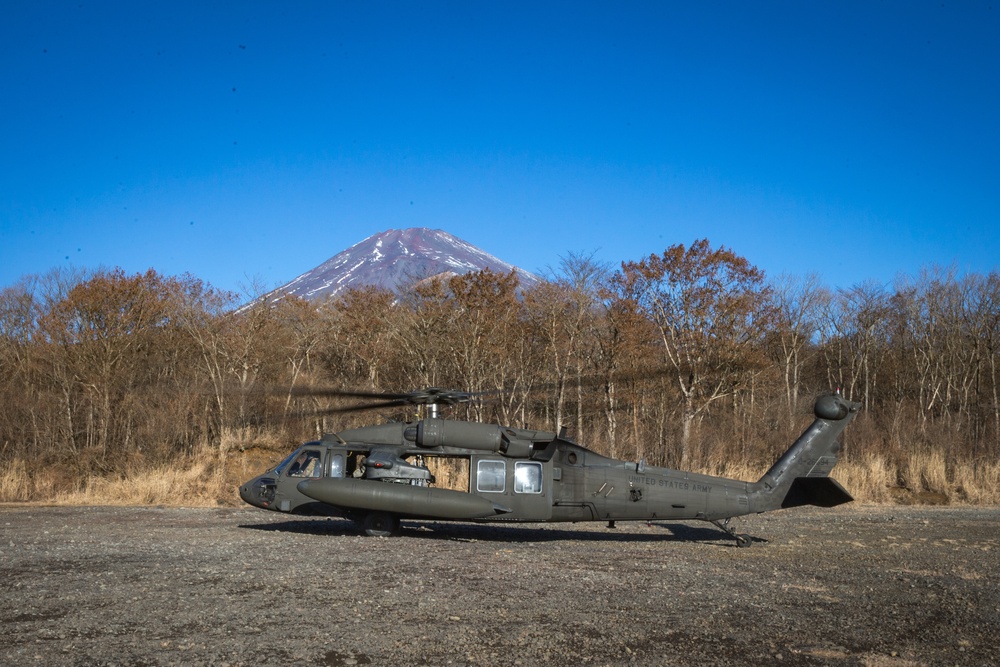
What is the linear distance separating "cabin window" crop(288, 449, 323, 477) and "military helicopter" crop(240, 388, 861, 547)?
12 cm

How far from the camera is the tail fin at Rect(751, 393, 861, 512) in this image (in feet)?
48.5

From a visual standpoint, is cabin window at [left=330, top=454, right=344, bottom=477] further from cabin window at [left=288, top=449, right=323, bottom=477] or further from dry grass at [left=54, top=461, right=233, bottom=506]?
dry grass at [left=54, top=461, right=233, bottom=506]

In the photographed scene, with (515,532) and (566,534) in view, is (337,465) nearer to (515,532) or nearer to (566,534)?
(515,532)

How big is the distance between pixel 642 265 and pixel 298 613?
33.6m

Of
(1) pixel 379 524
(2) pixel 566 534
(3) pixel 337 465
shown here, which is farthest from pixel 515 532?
(3) pixel 337 465

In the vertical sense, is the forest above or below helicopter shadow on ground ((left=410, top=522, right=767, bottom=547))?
above

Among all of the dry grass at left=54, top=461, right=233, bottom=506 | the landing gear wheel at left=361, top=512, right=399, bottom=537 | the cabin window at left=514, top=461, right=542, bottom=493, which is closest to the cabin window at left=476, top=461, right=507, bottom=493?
the cabin window at left=514, top=461, right=542, bottom=493

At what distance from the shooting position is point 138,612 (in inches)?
325

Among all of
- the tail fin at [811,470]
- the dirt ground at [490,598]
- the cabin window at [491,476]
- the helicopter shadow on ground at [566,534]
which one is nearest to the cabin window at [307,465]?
the dirt ground at [490,598]

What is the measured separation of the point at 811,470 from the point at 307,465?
380 inches

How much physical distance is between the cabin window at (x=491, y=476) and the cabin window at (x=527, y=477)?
0.24 meters

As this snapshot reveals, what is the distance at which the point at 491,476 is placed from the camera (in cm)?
1490

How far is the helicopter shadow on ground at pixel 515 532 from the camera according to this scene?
51.5 ft

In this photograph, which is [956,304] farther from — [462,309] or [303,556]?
[303,556]
